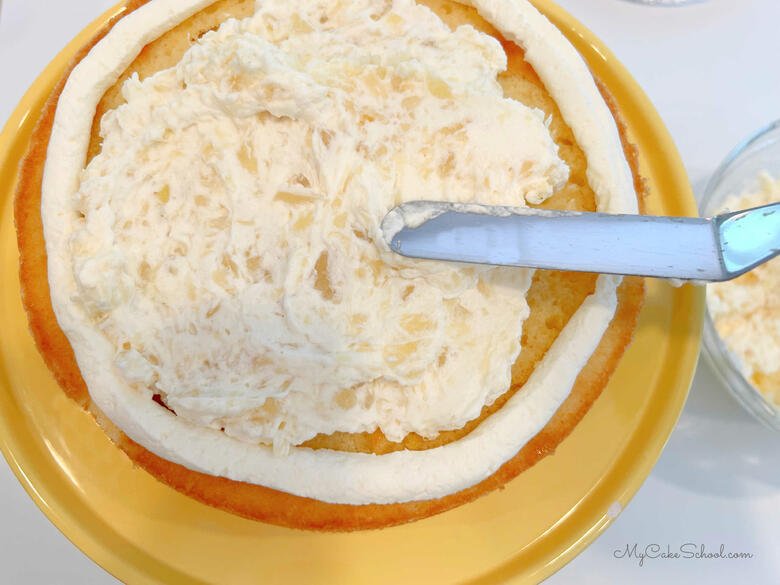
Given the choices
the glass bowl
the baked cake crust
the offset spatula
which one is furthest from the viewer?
the glass bowl

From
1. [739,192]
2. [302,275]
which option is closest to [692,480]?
[739,192]

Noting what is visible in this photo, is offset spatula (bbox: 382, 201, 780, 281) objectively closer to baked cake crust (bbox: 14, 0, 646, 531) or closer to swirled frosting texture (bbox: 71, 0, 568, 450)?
swirled frosting texture (bbox: 71, 0, 568, 450)

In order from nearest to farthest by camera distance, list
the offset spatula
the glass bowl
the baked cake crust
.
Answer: the offset spatula < the baked cake crust < the glass bowl

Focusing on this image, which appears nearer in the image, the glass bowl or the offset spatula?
the offset spatula

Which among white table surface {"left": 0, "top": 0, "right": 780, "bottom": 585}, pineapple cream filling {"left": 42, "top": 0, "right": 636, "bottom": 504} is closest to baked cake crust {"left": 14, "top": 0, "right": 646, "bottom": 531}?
pineapple cream filling {"left": 42, "top": 0, "right": 636, "bottom": 504}

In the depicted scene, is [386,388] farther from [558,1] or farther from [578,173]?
[558,1]

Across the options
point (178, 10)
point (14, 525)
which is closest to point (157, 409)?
point (14, 525)

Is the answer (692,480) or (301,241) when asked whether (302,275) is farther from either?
(692,480)
